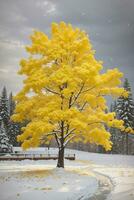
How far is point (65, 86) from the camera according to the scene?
25609 mm

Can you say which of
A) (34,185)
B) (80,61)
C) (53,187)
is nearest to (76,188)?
(53,187)

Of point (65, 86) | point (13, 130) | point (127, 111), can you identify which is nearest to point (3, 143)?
point (13, 130)

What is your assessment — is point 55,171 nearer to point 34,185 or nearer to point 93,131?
point 93,131

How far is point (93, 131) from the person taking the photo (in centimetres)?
2453

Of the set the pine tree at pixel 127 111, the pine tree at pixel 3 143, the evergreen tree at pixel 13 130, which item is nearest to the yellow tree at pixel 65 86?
the pine tree at pixel 3 143

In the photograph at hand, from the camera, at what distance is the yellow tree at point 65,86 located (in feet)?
78.7

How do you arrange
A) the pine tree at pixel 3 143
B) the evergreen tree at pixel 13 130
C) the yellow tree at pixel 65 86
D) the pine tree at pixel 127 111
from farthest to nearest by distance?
the evergreen tree at pixel 13 130
the pine tree at pixel 127 111
the pine tree at pixel 3 143
the yellow tree at pixel 65 86

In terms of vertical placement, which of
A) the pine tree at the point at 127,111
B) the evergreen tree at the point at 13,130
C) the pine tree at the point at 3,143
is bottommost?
the pine tree at the point at 3,143

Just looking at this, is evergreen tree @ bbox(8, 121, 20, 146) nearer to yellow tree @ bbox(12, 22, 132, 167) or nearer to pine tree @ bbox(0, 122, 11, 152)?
pine tree @ bbox(0, 122, 11, 152)

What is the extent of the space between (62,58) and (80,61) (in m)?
1.43

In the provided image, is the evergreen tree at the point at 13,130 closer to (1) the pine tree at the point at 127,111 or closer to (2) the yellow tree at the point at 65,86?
(1) the pine tree at the point at 127,111

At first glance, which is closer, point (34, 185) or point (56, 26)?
point (34, 185)

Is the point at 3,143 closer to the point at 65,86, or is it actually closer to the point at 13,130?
the point at 13,130

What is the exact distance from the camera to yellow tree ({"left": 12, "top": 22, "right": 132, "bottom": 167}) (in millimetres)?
24000
